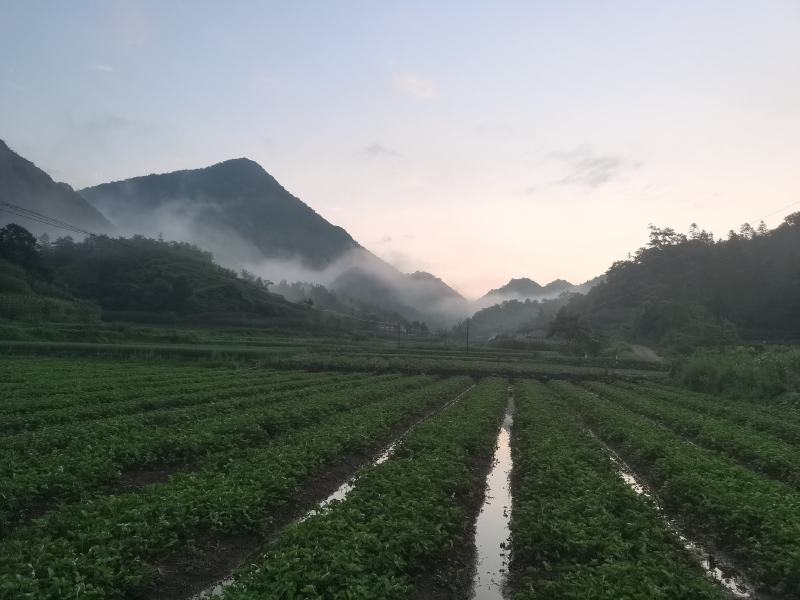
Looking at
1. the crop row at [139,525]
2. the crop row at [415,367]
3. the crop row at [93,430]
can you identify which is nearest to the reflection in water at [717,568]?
the crop row at [139,525]

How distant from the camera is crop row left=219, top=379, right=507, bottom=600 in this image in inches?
277

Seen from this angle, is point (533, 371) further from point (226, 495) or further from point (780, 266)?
point (780, 266)

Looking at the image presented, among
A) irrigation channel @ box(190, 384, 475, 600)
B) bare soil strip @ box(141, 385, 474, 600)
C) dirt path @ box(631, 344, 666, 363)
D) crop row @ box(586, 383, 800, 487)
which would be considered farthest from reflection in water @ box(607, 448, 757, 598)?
dirt path @ box(631, 344, 666, 363)

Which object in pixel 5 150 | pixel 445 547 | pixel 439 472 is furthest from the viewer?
pixel 5 150

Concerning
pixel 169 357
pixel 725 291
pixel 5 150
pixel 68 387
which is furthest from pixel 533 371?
pixel 5 150

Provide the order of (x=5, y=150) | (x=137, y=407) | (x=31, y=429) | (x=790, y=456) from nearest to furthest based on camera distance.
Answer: (x=790, y=456) < (x=31, y=429) < (x=137, y=407) < (x=5, y=150)

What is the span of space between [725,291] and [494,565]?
397 ft

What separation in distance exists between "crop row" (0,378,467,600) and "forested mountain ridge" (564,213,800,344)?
8739cm

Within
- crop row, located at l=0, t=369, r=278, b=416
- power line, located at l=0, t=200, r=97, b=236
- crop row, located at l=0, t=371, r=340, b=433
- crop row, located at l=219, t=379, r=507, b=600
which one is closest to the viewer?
crop row, located at l=219, t=379, r=507, b=600

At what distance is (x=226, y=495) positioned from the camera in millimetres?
10234

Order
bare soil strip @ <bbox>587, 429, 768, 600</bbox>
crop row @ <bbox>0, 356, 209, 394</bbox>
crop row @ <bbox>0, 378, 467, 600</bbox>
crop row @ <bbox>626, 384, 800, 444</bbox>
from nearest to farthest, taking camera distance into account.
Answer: crop row @ <bbox>0, 378, 467, 600</bbox>, bare soil strip @ <bbox>587, 429, 768, 600</bbox>, crop row @ <bbox>626, 384, 800, 444</bbox>, crop row @ <bbox>0, 356, 209, 394</bbox>

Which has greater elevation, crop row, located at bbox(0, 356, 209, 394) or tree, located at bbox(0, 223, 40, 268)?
tree, located at bbox(0, 223, 40, 268)

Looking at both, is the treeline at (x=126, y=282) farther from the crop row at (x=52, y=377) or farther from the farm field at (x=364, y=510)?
the farm field at (x=364, y=510)

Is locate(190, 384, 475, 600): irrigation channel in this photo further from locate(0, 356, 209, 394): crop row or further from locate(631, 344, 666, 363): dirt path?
locate(631, 344, 666, 363): dirt path
